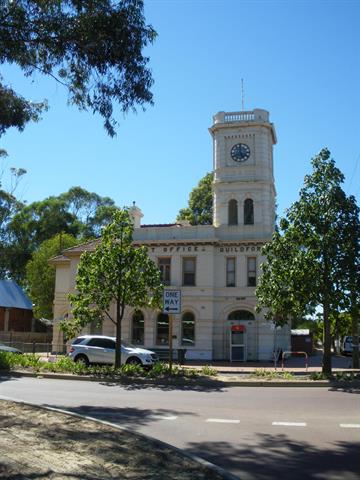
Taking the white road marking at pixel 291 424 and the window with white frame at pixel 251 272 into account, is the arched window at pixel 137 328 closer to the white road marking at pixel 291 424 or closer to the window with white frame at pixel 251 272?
the window with white frame at pixel 251 272

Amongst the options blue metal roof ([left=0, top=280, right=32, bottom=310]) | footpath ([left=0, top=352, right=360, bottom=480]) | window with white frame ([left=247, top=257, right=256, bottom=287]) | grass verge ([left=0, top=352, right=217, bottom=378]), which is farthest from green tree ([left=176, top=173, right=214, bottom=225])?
footpath ([left=0, top=352, right=360, bottom=480])

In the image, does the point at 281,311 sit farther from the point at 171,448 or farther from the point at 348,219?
the point at 171,448

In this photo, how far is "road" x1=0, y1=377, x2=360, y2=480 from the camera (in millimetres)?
7418

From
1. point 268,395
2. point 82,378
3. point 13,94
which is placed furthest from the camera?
point 82,378

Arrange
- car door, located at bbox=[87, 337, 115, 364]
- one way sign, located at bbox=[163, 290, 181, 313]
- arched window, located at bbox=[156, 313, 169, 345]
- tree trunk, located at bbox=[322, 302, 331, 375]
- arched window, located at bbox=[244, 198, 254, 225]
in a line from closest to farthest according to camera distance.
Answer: one way sign, located at bbox=[163, 290, 181, 313], tree trunk, located at bbox=[322, 302, 331, 375], car door, located at bbox=[87, 337, 115, 364], arched window, located at bbox=[156, 313, 169, 345], arched window, located at bbox=[244, 198, 254, 225]

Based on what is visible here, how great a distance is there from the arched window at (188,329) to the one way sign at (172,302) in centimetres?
1506

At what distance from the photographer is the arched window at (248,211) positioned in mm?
35000

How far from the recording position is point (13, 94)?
13836 millimetres

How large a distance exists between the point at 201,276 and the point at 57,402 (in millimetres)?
21448

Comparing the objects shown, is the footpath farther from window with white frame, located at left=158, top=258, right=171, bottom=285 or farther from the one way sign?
window with white frame, located at left=158, top=258, right=171, bottom=285

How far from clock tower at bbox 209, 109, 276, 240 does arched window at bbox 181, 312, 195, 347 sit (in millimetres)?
6083

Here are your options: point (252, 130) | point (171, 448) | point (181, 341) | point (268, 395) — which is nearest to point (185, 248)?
point (181, 341)

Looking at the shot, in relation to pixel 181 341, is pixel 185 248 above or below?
above

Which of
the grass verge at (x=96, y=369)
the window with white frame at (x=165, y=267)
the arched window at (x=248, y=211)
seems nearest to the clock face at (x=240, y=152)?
the arched window at (x=248, y=211)
